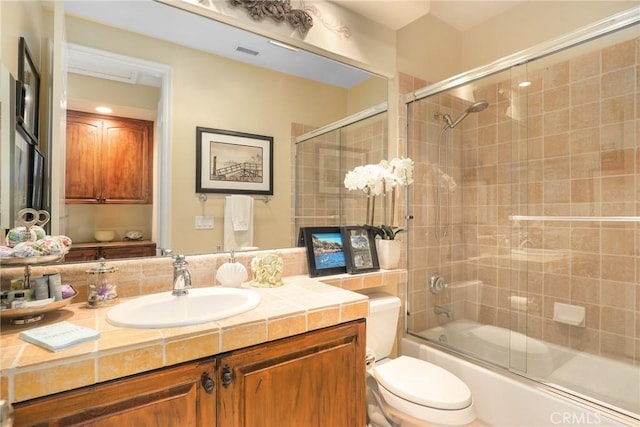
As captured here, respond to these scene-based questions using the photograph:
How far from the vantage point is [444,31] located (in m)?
2.59

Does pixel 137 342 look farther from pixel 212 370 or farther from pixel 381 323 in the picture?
pixel 381 323

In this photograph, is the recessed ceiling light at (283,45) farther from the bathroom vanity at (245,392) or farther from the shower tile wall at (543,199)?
the bathroom vanity at (245,392)

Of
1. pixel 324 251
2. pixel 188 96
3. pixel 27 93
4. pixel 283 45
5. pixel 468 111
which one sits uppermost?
pixel 283 45

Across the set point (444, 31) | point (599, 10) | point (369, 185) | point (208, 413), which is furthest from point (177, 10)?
point (599, 10)

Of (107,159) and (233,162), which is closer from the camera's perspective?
(107,159)

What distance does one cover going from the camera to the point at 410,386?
1.44 meters

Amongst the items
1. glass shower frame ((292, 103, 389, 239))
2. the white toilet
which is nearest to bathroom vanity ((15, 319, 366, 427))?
→ the white toilet

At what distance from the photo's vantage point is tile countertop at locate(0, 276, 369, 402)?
0.70 metres

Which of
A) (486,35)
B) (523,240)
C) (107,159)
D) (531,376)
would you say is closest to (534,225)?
(523,240)

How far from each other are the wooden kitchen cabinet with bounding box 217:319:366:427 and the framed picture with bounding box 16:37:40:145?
1.02m

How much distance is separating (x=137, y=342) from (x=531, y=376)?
1.88m

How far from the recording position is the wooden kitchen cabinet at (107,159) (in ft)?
4.04

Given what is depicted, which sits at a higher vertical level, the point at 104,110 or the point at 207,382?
the point at 104,110

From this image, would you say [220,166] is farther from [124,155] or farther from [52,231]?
[52,231]
